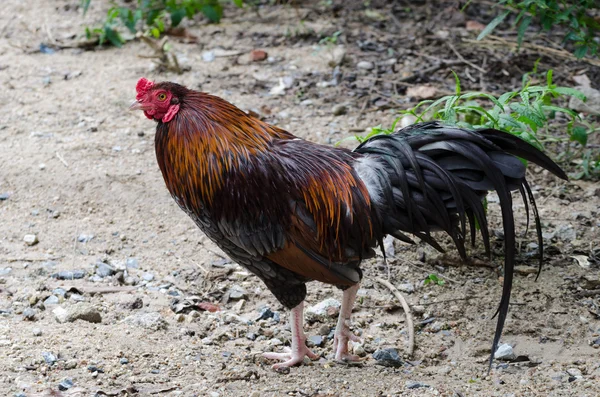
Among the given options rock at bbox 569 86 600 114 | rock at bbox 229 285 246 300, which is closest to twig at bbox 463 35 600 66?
rock at bbox 569 86 600 114

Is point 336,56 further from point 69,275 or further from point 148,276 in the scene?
point 69,275

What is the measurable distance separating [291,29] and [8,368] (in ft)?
19.6

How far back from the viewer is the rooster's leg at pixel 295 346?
14.4ft

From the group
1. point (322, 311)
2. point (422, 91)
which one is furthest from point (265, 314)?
point (422, 91)

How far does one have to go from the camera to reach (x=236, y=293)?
5.09 metres

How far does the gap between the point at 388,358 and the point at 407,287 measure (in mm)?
788

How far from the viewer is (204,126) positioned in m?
4.20

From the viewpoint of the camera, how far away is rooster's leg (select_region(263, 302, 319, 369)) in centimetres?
439

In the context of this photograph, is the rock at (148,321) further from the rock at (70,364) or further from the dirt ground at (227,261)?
the rock at (70,364)

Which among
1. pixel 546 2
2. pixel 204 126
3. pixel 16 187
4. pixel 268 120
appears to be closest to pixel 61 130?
pixel 16 187

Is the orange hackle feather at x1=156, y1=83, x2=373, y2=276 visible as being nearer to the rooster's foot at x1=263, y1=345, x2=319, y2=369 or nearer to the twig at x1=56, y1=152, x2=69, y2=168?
the rooster's foot at x1=263, y1=345, x2=319, y2=369

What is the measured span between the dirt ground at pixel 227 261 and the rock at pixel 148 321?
0.09 ft

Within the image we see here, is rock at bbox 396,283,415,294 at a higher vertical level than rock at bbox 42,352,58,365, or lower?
lower

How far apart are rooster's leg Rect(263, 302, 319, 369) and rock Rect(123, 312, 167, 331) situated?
687 millimetres
